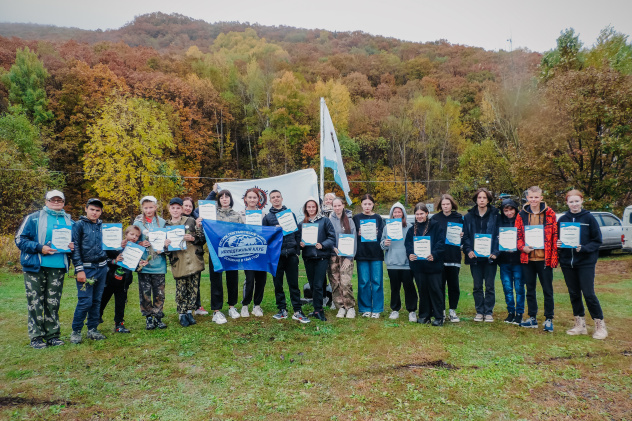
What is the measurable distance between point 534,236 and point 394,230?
2.04m

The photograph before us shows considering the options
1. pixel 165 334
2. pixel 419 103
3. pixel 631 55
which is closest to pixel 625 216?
pixel 631 55

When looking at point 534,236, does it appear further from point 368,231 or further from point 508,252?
point 368,231

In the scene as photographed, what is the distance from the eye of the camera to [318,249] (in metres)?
6.21

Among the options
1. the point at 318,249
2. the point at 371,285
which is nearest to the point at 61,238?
the point at 318,249

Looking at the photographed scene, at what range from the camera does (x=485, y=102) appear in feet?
102

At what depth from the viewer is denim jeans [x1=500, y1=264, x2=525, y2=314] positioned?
612 cm

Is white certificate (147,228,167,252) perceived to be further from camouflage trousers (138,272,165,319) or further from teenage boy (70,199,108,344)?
teenage boy (70,199,108,344)

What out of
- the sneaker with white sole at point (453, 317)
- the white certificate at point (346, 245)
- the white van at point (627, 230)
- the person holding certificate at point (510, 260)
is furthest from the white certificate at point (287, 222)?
the white van at point (627, 230)

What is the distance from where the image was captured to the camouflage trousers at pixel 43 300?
4.98 meters

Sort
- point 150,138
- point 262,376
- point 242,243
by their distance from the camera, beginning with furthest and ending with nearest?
point 150,138, point 242,243, point 262,376

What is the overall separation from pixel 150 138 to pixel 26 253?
20.1 meters

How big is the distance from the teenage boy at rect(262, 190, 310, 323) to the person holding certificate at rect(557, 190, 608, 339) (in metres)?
3.93

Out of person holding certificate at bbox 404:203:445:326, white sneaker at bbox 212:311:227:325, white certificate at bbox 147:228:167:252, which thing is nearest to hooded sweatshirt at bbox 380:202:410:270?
person holding certificate at bbox 404:203:445:326

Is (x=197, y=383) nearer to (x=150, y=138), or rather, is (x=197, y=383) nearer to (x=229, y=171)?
(x=150, y=138)
